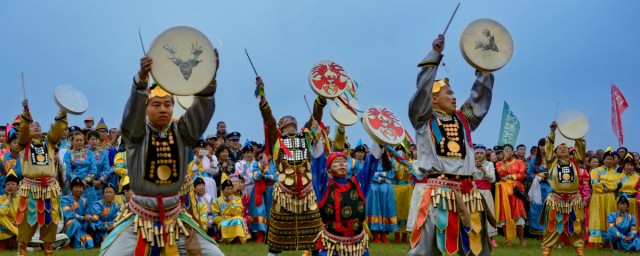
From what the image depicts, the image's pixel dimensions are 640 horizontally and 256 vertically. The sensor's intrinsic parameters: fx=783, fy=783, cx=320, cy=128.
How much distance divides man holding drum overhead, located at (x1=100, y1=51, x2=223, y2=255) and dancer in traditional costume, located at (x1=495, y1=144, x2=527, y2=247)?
9.32 meters

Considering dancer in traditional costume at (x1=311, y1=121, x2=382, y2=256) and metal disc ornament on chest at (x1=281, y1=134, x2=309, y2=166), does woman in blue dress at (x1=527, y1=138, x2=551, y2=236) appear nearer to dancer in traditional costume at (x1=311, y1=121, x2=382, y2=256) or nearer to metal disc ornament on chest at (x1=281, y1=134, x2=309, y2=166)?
metal disc ornament on chest at (x1=281, y1=134, x2=309, y2=166)

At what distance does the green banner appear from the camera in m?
17.4

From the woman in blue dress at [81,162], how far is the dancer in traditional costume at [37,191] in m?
2.04

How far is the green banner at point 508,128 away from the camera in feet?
Result: 57.0

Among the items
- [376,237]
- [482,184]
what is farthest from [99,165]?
[482,184]

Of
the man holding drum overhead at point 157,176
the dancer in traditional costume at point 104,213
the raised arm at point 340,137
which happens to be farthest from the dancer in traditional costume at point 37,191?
the man holding drum overhead at point 157,176

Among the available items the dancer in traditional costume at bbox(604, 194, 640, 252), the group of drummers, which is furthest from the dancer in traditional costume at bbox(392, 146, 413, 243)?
the dancer in traditional costume at bbox(604, 194, 640, 252)

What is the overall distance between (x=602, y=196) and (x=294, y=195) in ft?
23.6

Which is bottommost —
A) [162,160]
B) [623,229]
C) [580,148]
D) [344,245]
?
[623,229]

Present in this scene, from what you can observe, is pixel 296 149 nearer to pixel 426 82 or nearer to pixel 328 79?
pixel 328 79

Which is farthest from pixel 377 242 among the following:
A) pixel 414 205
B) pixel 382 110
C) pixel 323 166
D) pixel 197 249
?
pixel 197 249

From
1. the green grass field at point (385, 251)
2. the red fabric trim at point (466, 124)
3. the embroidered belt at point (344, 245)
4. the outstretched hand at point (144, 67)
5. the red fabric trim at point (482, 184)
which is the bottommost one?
the green grass field at point (385, 251)

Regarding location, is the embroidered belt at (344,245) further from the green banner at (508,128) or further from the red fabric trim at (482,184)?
the green banner at (508,128)

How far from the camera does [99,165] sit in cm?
1318
